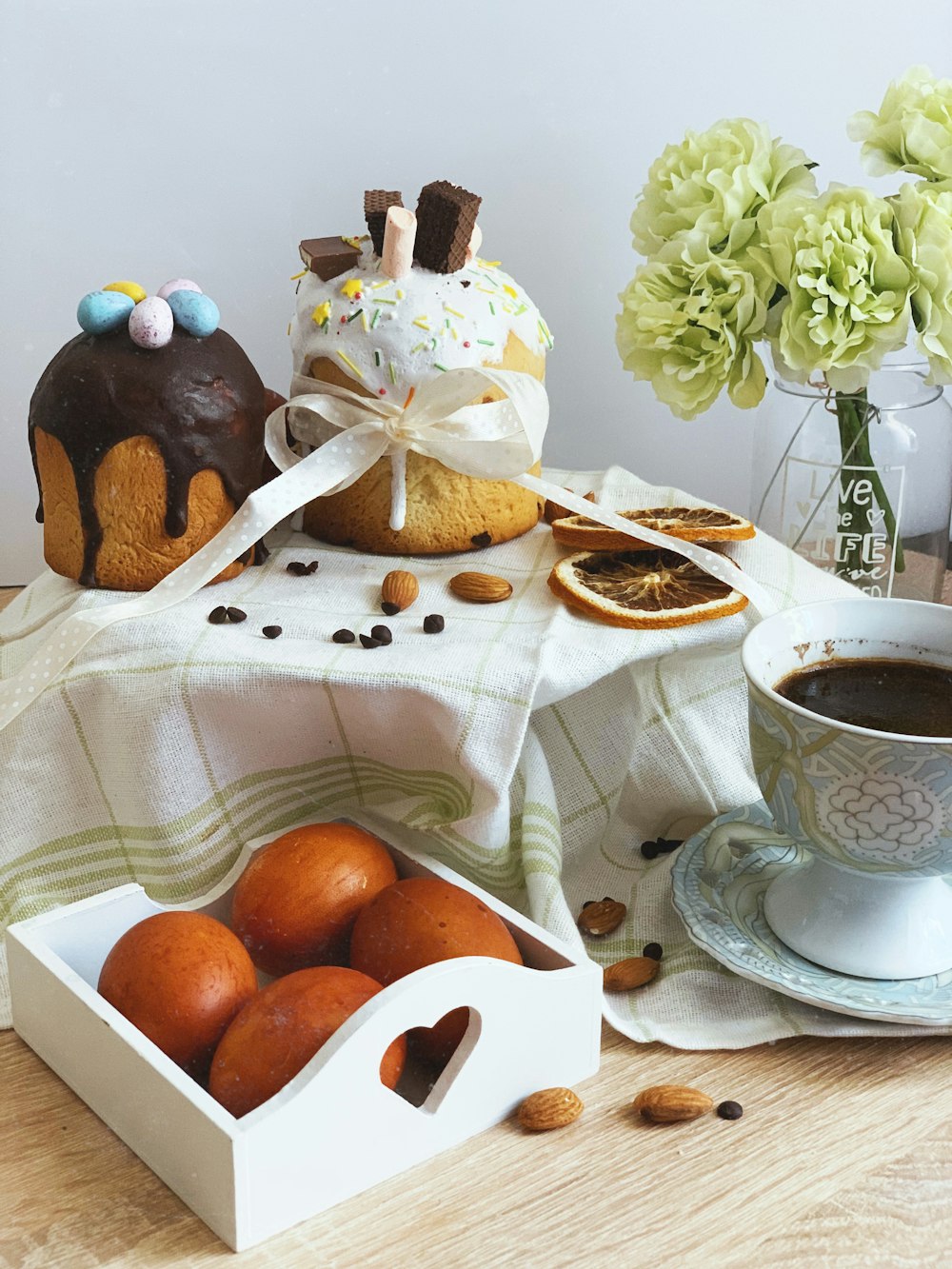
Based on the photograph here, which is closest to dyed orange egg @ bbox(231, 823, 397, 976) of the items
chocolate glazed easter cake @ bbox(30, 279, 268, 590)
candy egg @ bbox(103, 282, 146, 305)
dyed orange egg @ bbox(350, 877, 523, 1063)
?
dyed orange egg @ bbox(350, 877, 523, 1063)

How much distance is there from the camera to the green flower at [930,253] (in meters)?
0.80

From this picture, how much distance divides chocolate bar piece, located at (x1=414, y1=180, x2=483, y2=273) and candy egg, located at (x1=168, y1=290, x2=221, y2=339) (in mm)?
131

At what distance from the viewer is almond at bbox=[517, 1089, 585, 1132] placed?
1.90ft

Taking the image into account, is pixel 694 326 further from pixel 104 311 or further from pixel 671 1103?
pixel 671 1103

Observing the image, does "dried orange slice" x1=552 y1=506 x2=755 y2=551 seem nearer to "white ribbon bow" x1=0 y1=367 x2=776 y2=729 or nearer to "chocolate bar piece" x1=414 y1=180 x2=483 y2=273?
"white ribbon bow" x1=0 y1=367 x2=776 y2=729

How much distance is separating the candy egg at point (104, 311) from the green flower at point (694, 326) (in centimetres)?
32

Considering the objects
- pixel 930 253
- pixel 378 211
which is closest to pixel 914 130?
pixel 930 253

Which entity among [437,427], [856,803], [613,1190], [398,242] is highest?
[398,242]

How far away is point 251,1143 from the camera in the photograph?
50 cm

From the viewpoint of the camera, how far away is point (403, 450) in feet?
2.71

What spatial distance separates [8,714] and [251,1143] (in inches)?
11.7

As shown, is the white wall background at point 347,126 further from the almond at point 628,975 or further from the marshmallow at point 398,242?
the almond at point 628,975

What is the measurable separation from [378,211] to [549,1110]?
20.1 inches

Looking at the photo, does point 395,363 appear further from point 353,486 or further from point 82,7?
point 82,7
